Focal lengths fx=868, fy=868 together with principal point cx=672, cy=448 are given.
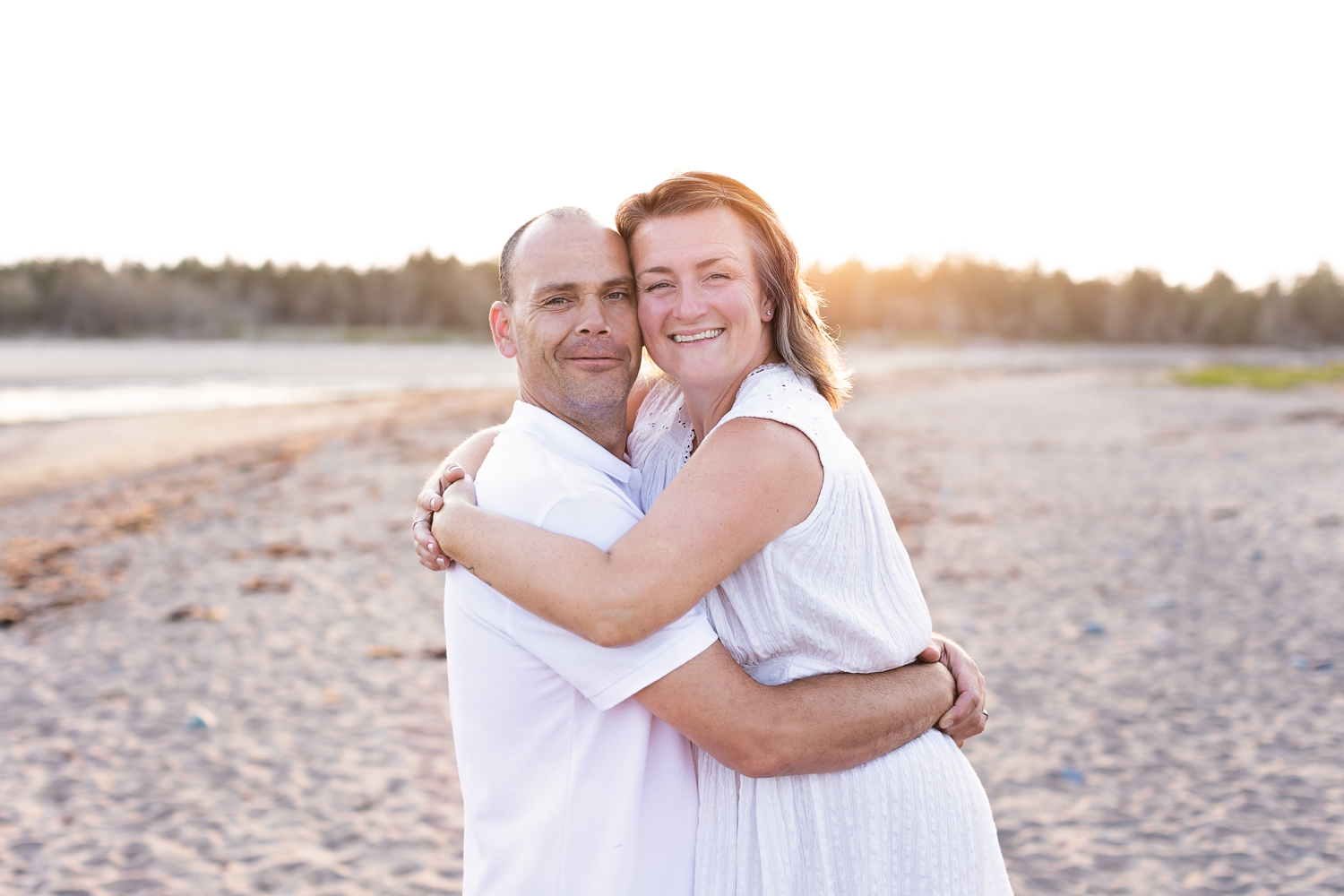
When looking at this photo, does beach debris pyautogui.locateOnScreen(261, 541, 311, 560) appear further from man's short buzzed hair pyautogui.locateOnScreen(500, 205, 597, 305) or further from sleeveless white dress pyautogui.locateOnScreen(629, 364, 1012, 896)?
sleeveless white dress pyautogui.locateOnScreen(629, 364, 1012, 896)

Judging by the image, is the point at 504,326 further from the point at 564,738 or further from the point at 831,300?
the point at 831,300

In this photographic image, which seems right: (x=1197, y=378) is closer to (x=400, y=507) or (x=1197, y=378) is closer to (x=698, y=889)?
(x=400, y=507)

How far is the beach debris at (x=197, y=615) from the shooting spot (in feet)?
23.7

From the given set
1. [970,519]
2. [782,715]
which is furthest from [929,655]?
[970,519]

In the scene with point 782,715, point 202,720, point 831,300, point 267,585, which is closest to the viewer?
point 782,715

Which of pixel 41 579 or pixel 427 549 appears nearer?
pixel 427 549

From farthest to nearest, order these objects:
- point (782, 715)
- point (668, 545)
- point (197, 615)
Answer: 1. point (197, 615)
2. point (782, 715)
3. point (668, 545)

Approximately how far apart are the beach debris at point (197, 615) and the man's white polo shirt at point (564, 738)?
6317mm

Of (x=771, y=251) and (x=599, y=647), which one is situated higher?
(x=771, y=251)

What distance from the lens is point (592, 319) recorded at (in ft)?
7.23

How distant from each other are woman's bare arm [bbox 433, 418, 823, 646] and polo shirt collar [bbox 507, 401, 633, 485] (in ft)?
0.85

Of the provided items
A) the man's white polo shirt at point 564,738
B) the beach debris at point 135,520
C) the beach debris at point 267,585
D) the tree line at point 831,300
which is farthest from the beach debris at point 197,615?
the tree line at point 831,300

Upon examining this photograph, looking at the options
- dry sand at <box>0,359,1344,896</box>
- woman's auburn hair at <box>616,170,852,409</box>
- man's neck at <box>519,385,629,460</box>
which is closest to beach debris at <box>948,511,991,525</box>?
dry sand at <box>0,359,1344,896</box>

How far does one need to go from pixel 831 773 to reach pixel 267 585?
7417 millimetres
